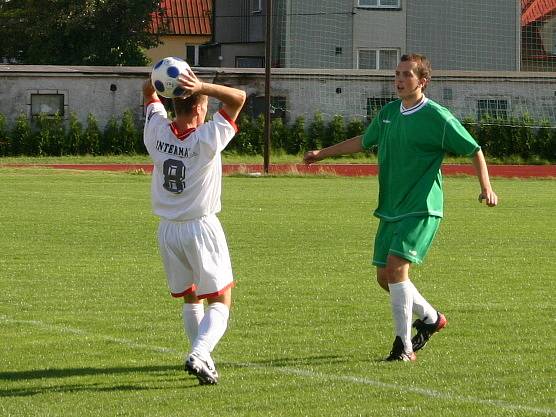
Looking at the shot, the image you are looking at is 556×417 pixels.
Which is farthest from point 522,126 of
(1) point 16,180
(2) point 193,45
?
(2) point 193,45

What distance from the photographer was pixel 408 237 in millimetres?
8250

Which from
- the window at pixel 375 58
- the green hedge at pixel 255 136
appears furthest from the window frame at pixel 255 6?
the green hedge at pixel 255 136

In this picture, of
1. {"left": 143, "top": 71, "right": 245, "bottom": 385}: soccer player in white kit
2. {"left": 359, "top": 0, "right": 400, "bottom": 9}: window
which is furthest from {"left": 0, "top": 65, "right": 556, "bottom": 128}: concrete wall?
{"left": 143, "top": 71, "right": 245, "bottom": 385}: soccer player in white kit

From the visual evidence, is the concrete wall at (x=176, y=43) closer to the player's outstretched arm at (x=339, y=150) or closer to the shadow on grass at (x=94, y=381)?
the player's outstretched arm at (x=339, y=150)

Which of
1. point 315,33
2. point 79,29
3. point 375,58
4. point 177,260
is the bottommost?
point 177,260

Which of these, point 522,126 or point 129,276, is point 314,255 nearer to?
point 129,276

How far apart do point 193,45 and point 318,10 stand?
19.9 meters

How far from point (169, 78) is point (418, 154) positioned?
6.63 feet

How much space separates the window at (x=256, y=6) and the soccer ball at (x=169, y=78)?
153ft

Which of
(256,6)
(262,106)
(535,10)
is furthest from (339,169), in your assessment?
(535,10)

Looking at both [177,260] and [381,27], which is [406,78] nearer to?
[177,260]

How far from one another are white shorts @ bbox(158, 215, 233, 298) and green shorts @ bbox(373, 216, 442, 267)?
4.27 ft

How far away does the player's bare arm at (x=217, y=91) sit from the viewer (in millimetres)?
7074

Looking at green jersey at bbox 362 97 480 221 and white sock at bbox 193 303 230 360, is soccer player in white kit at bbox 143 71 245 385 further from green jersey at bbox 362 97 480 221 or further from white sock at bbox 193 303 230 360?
green jersey at bbox 362 97 480 221
